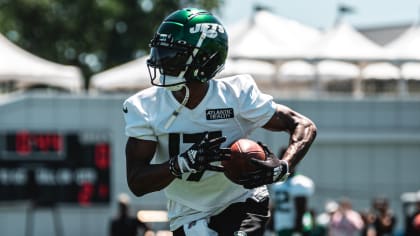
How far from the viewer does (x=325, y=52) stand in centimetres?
2252

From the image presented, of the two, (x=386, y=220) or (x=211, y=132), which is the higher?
(x=211, y=132)

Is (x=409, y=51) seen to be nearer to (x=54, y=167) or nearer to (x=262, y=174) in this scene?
(x=54, y=167)

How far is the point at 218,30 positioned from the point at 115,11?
37.2 m

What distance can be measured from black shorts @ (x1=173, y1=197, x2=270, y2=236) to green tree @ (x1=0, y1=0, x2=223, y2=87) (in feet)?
120

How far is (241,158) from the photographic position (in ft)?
16.8

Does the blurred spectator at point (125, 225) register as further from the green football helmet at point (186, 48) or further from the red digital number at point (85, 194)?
the green football helmet at point (186, 48)

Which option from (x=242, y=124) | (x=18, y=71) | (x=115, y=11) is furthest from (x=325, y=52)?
(x=115, y=11)

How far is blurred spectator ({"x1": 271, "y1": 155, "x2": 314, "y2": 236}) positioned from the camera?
35.3 ft

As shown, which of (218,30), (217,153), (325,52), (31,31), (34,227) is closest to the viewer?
(217,153)

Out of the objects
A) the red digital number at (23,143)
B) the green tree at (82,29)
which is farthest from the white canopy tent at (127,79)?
the green tree at (82,29)

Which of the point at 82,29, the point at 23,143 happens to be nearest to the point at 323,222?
the point at 23,143

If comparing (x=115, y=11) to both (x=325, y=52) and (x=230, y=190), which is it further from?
(x=230, y=190)

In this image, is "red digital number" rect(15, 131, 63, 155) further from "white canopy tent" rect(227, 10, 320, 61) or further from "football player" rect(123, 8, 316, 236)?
"football player" rect(123, 8, 316, 236)

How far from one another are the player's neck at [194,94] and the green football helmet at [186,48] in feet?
0.21
